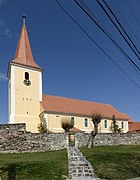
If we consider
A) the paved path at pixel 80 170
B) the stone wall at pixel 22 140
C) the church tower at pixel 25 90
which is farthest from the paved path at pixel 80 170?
the church tower at pixel 25 90

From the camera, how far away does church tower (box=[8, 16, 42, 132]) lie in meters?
37.5

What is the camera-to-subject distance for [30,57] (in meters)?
42.5

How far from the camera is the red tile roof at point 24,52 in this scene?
41.0 meters

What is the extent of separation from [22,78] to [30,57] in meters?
4.89

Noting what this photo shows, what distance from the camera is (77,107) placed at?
44.5 m

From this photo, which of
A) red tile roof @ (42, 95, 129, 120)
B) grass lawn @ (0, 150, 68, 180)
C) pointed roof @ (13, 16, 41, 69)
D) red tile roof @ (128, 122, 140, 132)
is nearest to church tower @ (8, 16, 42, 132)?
pointed roof @ (13, 16, 41, 69)

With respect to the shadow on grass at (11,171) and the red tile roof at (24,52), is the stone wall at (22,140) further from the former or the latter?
the red tile roof at (24,52)

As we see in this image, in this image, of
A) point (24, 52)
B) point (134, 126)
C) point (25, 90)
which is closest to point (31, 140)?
point (25, 90)

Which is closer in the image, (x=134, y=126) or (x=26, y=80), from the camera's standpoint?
(x=26, y=80)

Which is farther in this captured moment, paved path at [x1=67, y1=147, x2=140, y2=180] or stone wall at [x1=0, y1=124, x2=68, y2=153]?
stone wall at [x1=0, y1=124, x2=68, y2=153]

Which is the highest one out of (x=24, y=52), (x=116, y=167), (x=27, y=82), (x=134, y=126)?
(x=24, y=52)

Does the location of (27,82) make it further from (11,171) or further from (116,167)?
(116,167)

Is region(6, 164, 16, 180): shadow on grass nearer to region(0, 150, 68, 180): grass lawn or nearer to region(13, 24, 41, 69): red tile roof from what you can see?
region(0, 150, 68, 180): grass lawn

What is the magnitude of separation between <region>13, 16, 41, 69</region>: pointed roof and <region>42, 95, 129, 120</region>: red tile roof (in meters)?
6.48
